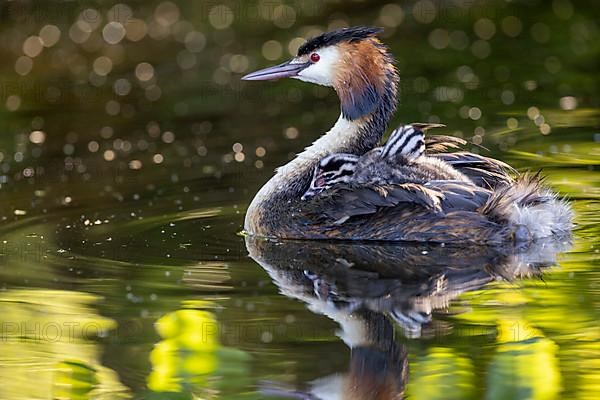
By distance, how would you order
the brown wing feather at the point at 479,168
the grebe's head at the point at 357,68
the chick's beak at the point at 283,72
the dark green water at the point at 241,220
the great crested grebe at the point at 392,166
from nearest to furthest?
the dark green water at the point at 241,220
the great crested grebe at the point at 392,166
the brown wing feather at the point at 479,168
the grebe's head at the point at 357,68
the chick's beak at the point at 283,72

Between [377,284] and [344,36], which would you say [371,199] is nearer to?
[377,284]

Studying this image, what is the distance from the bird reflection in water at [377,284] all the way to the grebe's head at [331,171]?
1.17ft

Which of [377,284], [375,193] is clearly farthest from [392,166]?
[377,284]

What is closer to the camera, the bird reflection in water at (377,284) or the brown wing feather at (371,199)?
the bird reflection in water at (377,284)

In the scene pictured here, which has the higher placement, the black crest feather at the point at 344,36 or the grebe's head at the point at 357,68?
the black crest feather at the point at 344,36

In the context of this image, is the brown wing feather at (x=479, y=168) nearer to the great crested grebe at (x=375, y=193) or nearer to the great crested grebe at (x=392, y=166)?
the great crested grebe at (x=375, y=193)

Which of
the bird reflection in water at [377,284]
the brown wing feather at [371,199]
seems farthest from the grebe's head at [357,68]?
the bird reflection in water at [377,284]

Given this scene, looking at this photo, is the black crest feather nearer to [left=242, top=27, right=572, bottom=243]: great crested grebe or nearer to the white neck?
[left=242, top=27, right=572, bottom=243]: great crested grebe

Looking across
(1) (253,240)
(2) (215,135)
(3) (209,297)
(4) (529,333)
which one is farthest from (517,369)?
(2) (215,135)

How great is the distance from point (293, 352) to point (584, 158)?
4686 millimetres

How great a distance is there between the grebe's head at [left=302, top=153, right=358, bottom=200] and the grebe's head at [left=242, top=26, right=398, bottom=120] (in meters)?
0.50

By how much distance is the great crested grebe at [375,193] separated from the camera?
24.7 feet

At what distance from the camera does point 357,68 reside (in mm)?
8352

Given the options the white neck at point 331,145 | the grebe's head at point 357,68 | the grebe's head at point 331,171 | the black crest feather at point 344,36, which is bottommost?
the grebe's head at point 331,171
